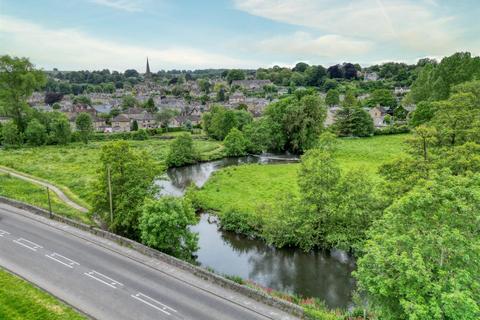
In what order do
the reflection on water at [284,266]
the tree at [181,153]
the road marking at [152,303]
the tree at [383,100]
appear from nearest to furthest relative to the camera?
the road marking at [152,303] < the reflection on water at [284,266] < the tree at [181,153] < the tree at [383,100]

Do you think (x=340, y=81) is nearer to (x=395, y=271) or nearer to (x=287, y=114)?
(x=287, y=114)

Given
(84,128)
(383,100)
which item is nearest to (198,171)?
(84,128)

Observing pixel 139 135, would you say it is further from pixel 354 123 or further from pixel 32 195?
pixel 354 123

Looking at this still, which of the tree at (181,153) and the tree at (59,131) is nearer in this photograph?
the tree at (181,153)

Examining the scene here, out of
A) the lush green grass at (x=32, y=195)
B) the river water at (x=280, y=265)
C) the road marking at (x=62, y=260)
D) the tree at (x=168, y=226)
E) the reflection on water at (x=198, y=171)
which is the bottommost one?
the reflection on water at (x=198, y=171)

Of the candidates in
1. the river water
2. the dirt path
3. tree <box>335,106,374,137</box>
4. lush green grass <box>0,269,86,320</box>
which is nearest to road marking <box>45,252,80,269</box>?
lush green grass <box>0,269,86,320</box>

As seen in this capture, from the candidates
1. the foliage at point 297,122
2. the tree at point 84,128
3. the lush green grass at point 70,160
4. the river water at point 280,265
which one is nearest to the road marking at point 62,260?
the river water at point 280,265

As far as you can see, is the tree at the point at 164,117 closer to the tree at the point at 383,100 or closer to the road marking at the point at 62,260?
the tree at the point at 383,100
